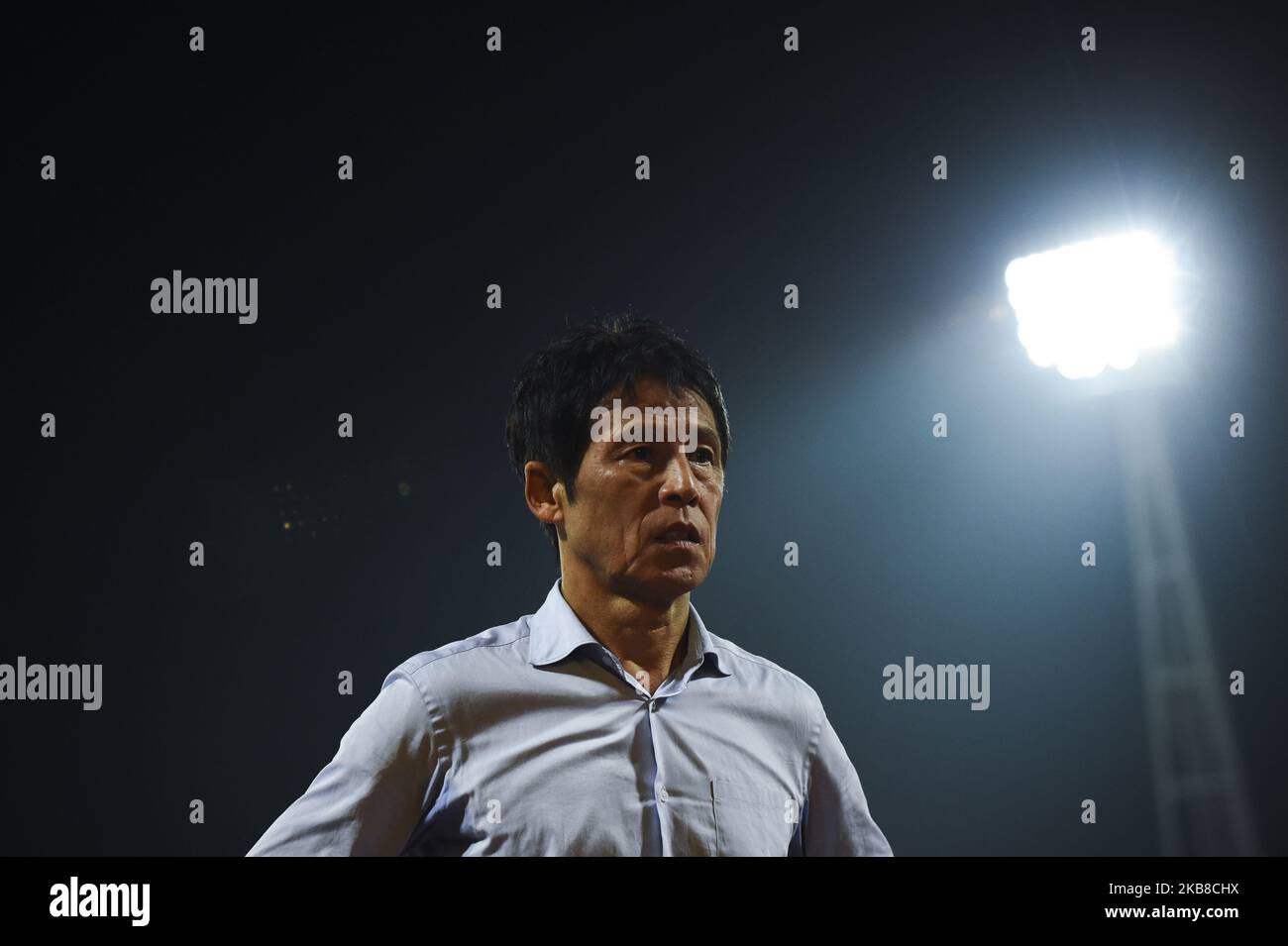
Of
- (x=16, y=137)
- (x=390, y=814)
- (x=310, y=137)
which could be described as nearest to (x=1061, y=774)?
(x=390, y=814)

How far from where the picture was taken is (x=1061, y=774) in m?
2.57

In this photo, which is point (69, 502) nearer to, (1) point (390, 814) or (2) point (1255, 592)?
(1) point (390, 814)

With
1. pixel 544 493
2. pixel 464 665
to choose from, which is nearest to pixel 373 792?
pixel 464 665

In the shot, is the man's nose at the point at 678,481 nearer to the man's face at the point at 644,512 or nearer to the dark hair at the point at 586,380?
the man's face at the point at 644,512

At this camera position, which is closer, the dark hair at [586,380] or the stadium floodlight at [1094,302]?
the dark hair at [586,380]

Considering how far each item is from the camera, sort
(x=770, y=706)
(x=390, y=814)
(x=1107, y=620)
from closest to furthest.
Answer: (x=390, y=814)
(x=770, y=706)
(x=1107, y=620)

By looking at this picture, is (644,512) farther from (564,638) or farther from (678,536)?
(564,638)

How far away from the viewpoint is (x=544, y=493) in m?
1.90

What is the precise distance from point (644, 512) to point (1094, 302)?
5.22 ft

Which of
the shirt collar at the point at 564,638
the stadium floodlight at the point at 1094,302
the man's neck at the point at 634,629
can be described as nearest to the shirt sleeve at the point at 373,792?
the shirt collar at the point at 564,638

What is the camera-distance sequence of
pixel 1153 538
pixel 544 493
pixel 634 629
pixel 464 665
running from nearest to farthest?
pixel 464 665 → pixel 634 629 → pixel 544 493 → pixel 1153 538

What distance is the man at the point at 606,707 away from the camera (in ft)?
5.22

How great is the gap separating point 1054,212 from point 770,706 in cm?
163
